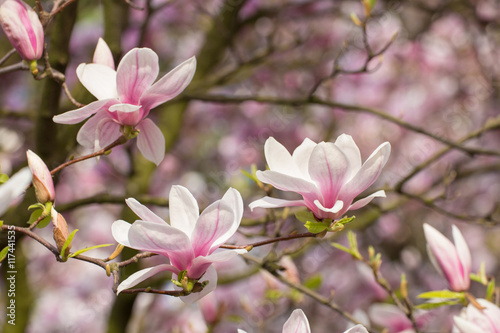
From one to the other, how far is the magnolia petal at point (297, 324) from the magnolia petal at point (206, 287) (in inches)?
5.6

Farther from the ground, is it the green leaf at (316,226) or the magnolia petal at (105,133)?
the magnolia petal at (105,133)

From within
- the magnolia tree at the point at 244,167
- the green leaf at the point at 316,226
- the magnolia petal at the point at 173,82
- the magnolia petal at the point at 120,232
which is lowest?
the magnolia tree at the point at 244,167

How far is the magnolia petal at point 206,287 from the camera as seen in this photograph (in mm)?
823

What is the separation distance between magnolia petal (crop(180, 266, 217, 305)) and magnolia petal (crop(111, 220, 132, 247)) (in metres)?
0.15

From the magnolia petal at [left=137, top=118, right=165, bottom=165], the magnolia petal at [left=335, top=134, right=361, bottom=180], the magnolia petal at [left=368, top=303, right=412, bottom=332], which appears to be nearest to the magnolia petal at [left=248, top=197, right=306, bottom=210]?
the magnolia petal at [left=335, top=134, right=361, bottom=180]

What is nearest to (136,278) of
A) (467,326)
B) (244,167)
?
(467,326)

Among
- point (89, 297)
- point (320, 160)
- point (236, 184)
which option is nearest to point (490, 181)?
point (236, 184)

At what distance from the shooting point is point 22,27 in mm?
851

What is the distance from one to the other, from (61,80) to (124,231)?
38 centimetres

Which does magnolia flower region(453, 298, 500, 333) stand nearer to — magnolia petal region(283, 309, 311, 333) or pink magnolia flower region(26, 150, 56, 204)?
magnolia petal region(283, 309, 311, 333)

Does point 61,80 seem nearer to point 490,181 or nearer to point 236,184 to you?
point 236,184

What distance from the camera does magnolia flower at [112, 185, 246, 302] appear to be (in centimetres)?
72

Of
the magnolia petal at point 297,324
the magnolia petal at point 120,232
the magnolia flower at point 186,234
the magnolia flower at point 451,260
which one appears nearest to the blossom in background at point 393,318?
the magnolia flower at point 451,260

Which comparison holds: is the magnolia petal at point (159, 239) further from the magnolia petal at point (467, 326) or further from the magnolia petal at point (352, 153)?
the magnolia petal at point (467, 326)
